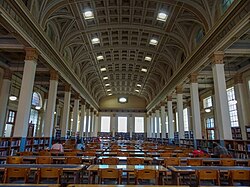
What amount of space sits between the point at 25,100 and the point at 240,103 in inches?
528

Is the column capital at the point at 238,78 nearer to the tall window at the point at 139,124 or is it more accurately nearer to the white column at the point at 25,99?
the white column at the point at 25,99

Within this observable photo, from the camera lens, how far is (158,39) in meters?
14.2

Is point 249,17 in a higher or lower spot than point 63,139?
higher

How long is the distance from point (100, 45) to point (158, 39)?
193 inches

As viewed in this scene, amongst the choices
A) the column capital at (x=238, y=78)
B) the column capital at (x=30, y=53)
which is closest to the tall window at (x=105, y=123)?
the column capital at (x=238, y=78)

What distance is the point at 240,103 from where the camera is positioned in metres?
12.8

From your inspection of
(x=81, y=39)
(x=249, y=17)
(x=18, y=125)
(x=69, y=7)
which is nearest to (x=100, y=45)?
(x=81, y=39)

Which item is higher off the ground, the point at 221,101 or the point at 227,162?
the point at 221,101

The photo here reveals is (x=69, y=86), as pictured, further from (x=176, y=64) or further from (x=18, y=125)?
(x=176, y=64)

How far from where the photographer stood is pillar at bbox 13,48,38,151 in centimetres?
796

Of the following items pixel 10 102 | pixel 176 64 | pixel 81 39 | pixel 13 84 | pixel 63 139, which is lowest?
pixel 63 139

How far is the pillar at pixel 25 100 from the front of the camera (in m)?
7.96

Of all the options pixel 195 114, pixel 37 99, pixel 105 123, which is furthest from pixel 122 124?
pixel 195 114

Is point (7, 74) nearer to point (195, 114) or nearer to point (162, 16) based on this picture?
point (162, 16)
